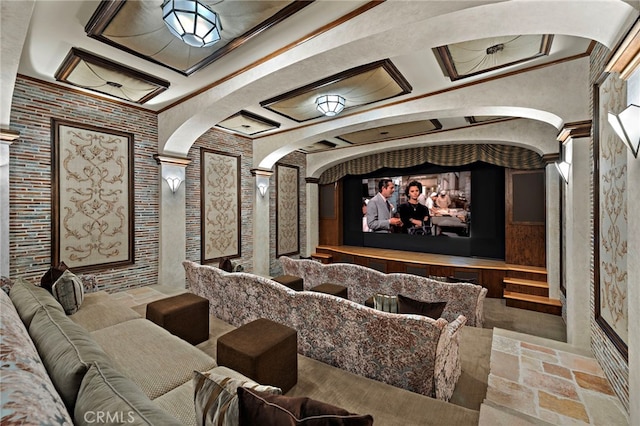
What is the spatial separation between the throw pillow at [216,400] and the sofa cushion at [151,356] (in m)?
0.75

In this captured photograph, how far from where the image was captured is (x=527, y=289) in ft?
16.0

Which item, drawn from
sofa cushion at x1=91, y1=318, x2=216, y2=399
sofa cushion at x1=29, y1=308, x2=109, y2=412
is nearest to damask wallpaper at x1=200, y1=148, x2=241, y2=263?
sofa cushion at x1=91, y1=318, x2=216, y2=399

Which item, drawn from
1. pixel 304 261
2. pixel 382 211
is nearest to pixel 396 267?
pixel 382 211

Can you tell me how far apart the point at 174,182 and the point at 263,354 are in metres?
4.09

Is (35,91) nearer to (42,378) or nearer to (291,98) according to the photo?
(291,98)

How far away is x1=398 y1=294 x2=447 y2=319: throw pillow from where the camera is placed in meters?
2.38

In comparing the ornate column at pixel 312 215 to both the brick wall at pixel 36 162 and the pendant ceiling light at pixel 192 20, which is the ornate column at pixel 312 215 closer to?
the brick wall at pixel 36 162

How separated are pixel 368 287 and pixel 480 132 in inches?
155

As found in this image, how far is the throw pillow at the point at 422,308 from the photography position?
7.82 ft

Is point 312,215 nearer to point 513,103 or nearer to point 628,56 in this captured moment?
point 513,103

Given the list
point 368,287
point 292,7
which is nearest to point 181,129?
point 292,7

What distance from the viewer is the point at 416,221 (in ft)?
22.9

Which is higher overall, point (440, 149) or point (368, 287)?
point (440, 149)

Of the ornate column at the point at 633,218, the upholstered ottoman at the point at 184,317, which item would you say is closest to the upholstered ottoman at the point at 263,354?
the upholstered ottoman at the point at 184,317
